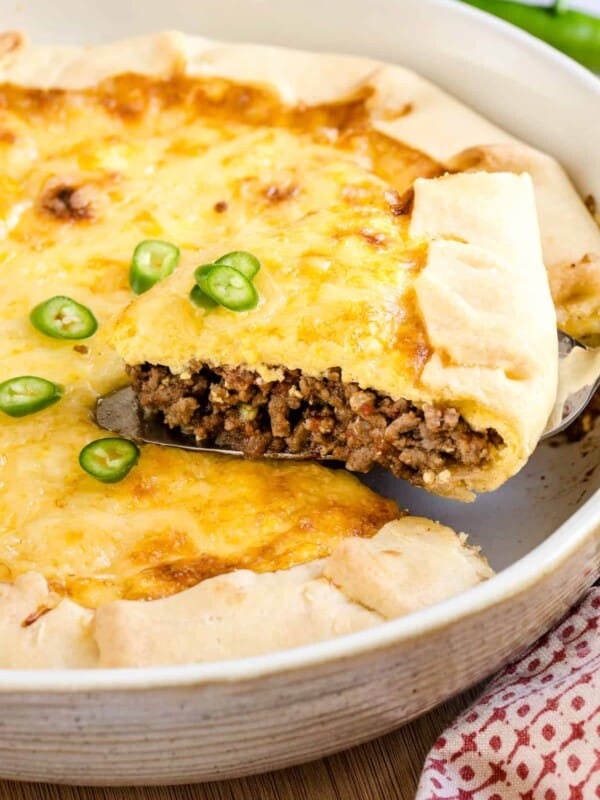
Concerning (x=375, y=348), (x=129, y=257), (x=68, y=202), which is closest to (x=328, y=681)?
(x=375, y=348)

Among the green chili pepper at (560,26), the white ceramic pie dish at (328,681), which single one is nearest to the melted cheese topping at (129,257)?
the white ceramic pie dish at (328,681)

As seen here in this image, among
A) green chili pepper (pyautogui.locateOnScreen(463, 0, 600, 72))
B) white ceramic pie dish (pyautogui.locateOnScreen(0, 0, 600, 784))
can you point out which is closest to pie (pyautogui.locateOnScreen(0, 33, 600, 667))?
white ceramic pie dish (pyautogui.locateOnScreen(0, 0, 600, 784))

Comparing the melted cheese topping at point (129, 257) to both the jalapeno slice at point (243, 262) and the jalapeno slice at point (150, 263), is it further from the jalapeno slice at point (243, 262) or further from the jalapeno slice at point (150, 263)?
the jalapeno slice at point (243, 262)

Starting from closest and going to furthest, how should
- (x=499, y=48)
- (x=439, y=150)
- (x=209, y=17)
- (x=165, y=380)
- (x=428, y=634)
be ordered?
(x=428, y=634), (x=165, y=380), (x=439, y=150), (x=499, y=48), (x=209, y=17)

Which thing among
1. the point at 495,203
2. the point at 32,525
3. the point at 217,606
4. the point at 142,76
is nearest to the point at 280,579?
the point at 217,606

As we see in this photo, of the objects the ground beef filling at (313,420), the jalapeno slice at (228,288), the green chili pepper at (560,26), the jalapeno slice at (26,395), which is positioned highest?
the green chili pepper at (560,26)

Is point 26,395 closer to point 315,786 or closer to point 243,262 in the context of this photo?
point 243,262

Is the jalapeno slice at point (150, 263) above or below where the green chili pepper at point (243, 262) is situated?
below

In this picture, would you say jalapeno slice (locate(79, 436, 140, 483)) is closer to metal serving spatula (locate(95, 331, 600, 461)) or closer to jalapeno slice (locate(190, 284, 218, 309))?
metal serving spatula (locate(95, 331, 600, 461))

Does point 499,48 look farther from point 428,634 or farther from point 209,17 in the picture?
point 428,634
